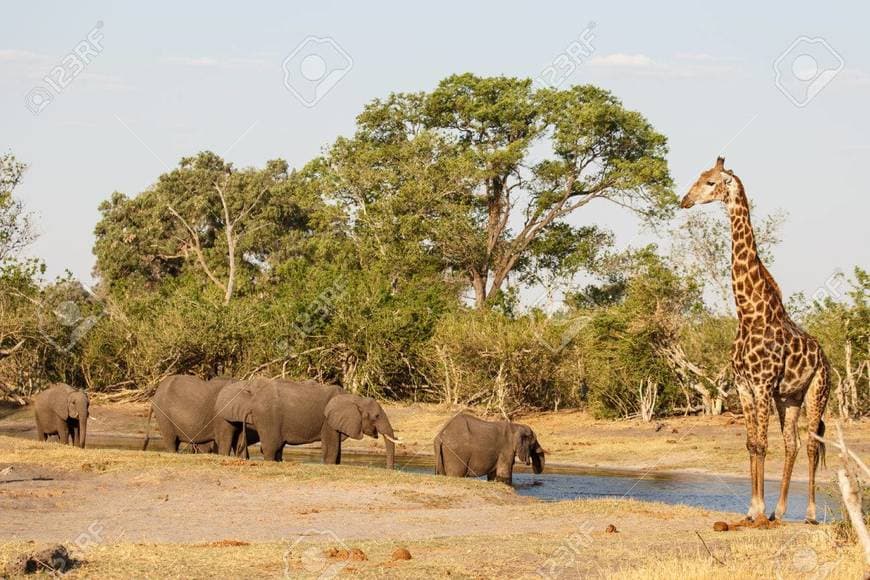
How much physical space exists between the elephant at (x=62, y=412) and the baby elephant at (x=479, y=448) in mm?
8090

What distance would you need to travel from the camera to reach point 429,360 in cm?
4153

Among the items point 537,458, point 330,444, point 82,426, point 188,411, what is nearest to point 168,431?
point 188,411

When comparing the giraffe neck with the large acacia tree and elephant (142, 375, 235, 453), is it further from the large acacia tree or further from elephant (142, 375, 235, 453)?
the large acacia tree

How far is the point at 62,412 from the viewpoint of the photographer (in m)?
27.8

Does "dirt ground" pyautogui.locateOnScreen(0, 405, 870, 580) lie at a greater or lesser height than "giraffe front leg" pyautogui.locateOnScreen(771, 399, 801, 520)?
lesser

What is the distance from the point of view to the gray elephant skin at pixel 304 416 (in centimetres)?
2539

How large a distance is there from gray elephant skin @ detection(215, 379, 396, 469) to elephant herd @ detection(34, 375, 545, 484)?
0.8 inches

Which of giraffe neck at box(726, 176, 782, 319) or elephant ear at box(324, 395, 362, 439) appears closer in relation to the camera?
giraffe neck at box(726, 176, 782, 319)

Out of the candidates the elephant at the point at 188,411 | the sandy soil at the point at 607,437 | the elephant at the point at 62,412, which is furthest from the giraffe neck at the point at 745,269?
the elephant at the point at 62,412

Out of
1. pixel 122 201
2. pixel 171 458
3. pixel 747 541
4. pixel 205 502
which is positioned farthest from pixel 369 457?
pixel 122 201

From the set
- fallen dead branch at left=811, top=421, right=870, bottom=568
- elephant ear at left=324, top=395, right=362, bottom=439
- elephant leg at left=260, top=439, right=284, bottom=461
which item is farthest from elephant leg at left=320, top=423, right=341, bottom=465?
fallen dead branch at left=811, top=421, right=870, bottom=568

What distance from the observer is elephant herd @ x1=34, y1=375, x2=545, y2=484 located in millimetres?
24656

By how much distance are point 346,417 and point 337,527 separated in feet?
29.8

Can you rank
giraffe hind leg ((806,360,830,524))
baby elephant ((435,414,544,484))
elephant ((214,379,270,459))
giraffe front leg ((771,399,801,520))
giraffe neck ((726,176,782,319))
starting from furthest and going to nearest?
elephant ((214,379,270,459)) < baby elephant ((435,414,544,484)) < giraffe neck ((726,176,782,319)) < giraffe hind leg ((806,360,830,524)) < giraffe front leg ((771,399,801,520))
